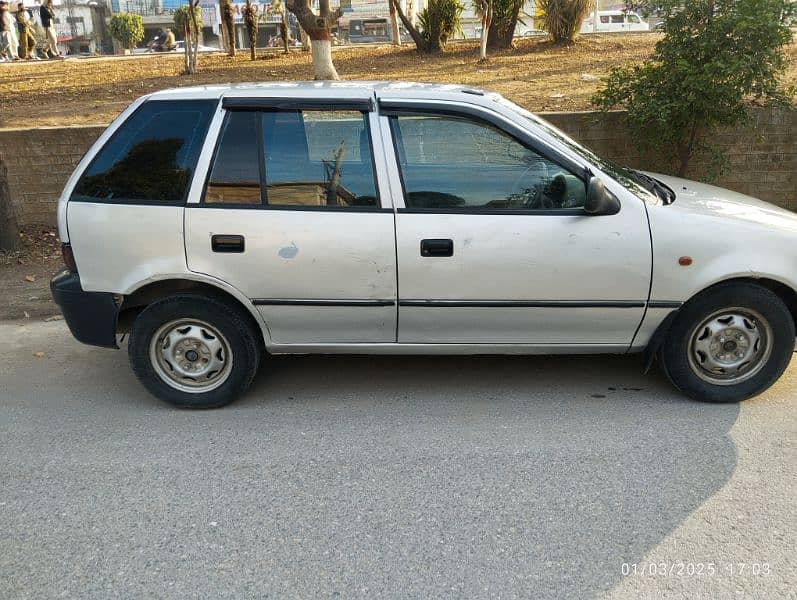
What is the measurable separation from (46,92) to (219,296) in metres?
11.3

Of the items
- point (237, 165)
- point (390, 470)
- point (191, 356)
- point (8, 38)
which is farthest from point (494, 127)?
point (8, 38)

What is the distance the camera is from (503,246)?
3969 mm

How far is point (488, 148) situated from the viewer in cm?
409

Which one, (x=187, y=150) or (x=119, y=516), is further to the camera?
(x=187, y=150)

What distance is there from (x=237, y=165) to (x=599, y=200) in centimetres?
201

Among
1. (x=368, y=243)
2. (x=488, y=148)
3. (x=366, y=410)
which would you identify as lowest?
(x=366, y=410)

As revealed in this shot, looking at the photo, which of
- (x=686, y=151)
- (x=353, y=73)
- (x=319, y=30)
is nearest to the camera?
(x=686, y=151)

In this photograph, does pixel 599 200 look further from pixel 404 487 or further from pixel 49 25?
pixel 49 25

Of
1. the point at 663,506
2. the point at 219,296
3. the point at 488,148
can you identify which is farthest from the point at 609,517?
the point at 219,296

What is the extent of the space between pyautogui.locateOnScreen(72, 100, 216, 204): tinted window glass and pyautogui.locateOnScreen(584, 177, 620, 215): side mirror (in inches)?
85.2

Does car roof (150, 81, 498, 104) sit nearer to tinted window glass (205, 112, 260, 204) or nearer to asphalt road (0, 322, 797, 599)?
tinted window glass (205, 112, 260, 204)

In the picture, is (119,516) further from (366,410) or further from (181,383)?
(366,410)

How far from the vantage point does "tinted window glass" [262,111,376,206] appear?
407 centimetres

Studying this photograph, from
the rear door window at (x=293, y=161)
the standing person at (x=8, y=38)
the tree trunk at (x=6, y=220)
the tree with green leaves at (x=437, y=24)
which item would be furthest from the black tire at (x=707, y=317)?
the standing person at (x=8, y=38)
